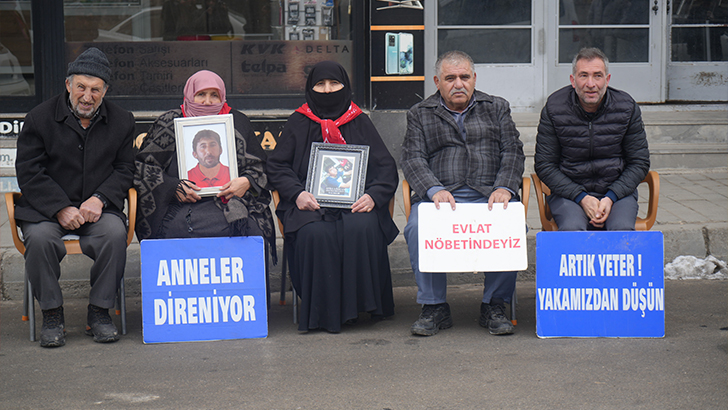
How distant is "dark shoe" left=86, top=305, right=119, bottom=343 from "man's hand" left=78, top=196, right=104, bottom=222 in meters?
0.49

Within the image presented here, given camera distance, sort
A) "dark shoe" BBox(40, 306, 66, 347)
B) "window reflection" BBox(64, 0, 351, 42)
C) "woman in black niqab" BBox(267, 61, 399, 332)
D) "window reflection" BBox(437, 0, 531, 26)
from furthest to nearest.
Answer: "window reflection" BBox(437, 0, 531, 26) → "window reflection" BBox(64, 0, 351, 42) → "woman in black niqab" BBox(267, 61, 399, 332) → "dark shoe" BBox(40, 306, 66, 347)

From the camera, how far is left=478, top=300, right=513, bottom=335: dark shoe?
4145 millimetres

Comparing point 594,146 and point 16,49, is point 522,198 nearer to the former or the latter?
point 594,146

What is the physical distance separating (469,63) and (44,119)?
243 centimetres

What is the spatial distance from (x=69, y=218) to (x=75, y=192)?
0.20m

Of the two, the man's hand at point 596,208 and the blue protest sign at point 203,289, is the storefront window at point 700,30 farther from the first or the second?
the blue protest sign at point 203,289

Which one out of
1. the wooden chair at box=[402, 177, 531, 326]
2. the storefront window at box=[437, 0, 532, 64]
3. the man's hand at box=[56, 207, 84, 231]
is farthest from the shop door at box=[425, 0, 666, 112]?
the man's hand at box=[56, 207, 84, 231]

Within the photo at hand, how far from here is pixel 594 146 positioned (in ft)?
14.6

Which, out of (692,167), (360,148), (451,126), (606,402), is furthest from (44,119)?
(692,167)

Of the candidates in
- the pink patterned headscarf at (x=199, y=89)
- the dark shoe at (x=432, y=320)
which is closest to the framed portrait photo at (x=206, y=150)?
the pink patterned headscarf at (x=199, y=89)

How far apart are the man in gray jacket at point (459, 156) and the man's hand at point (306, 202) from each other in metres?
0.56

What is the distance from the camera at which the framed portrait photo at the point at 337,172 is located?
4398 millimetres

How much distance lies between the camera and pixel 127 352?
3.96m

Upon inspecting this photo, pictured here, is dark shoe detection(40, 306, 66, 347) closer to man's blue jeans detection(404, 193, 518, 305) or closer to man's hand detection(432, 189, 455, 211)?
man's blue jeans detection(404, 193, 518, 305)
